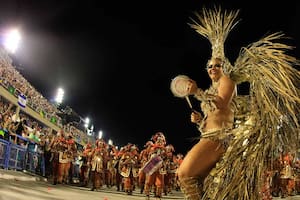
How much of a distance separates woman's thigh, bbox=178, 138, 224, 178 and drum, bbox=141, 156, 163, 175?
8805 mm

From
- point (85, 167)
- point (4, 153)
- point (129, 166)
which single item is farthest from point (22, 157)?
point (129, 166)

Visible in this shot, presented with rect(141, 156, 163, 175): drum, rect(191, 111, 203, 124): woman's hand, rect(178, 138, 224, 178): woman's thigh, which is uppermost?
rect(191, 111, 203, 124): woman's hand

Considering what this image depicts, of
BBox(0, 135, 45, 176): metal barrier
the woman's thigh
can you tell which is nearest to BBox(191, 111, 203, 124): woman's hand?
the woman's thigh

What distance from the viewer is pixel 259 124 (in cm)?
377

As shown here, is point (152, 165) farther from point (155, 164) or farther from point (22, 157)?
point (22, 157)

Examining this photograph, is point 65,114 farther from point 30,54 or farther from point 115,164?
point 115,164

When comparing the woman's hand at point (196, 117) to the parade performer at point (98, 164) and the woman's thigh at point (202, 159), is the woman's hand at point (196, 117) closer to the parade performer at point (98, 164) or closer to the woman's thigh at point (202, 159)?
the woman's thigh at point (202, 159)

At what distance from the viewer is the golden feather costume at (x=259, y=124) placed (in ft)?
11.9

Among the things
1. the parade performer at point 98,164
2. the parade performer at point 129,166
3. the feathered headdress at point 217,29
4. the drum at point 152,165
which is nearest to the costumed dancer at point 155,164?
the drum at point 152,165

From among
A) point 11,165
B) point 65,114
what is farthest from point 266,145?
point 65,114

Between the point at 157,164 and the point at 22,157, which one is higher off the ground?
the point at 22,157

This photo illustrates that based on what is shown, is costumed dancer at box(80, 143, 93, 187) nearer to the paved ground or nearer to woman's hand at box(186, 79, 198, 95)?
the paved ground

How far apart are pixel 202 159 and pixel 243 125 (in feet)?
1.98

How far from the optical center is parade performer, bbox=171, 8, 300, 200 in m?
3.67
